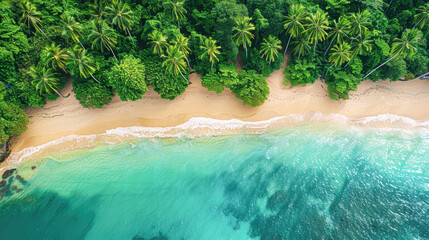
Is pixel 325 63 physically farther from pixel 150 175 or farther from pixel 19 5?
pixel 19 5

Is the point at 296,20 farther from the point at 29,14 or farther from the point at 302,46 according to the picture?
the point at 29,14

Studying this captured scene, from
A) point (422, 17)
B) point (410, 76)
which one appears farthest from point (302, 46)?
point (410, 76)

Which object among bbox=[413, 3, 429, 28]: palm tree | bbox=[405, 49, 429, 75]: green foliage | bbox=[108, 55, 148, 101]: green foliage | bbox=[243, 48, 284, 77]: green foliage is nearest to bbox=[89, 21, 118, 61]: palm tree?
bbox=[108, 55, 148, 101]: green foliage

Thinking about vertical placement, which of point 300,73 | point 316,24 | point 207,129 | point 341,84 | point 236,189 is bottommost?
point 236,189

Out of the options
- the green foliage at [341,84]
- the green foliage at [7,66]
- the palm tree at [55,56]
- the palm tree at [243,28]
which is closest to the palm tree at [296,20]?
the palm tree at [243,28]

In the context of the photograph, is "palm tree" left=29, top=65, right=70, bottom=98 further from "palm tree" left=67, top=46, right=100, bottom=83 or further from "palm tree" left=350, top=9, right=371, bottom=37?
"palm tree" left=350, top=9, right=371, bottom=37
